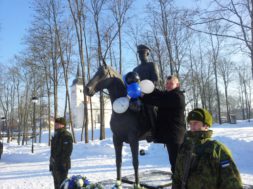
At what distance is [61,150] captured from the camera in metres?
5.55

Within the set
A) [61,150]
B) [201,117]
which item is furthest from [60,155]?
[201,117]

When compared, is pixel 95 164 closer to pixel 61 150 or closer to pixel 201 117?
pixel 61 150

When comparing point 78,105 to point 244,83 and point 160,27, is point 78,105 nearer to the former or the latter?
point 244,83

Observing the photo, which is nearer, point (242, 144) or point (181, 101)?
point (181, 101)

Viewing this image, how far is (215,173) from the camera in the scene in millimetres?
2480

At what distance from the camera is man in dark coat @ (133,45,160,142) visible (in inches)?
202

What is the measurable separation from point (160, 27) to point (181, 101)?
17063 mm

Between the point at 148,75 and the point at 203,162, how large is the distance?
333cm

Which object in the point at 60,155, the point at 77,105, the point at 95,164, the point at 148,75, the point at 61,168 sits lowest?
the point at 95,164

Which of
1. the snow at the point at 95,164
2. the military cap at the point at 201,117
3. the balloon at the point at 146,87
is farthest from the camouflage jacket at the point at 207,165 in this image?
the snow at the point at 95,164

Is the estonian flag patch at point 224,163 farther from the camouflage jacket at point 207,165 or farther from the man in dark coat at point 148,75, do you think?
the man in dark coat at point 148,75

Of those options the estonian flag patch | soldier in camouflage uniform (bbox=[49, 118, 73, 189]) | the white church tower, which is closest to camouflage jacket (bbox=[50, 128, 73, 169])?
soldier in camouflage uniform (bbox=[49, 118, 73, 189])

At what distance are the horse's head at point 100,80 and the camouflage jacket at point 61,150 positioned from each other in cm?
131

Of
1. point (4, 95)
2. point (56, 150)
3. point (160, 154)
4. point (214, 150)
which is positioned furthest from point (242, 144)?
point (4, 95)
